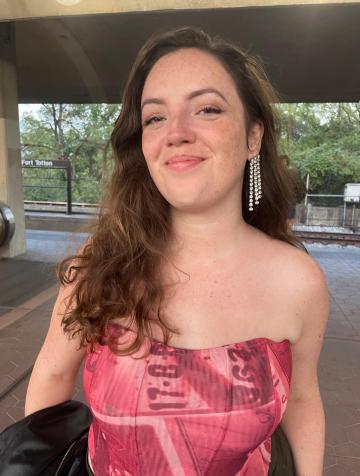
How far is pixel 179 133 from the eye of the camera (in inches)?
40.1

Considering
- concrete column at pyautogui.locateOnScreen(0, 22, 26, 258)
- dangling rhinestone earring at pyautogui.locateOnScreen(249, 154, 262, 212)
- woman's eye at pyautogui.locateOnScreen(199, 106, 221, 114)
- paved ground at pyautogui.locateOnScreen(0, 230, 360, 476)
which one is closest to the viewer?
woman's eye at pyautogui.locateOnScreen(199, 106, 221, 114)

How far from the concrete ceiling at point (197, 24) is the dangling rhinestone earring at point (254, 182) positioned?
2.94 metres

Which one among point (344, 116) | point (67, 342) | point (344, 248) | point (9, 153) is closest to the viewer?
point (67, 342)

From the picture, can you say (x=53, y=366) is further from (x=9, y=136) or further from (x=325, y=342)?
(x=9, y=136)

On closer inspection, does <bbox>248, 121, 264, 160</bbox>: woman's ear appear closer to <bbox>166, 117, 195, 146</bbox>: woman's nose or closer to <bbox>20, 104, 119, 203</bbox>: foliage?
<bbox>166, 117, 195, 146</bbox>: woman's nose

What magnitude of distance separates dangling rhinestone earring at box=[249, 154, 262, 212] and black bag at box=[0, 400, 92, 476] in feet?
2.72

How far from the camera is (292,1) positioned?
3.79 metres

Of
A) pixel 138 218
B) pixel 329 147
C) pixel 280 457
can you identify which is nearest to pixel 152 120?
pixel 138 218

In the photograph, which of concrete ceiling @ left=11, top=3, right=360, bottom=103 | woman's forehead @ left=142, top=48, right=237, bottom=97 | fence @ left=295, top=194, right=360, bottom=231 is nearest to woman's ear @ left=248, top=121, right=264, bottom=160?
woman's forehead @ left=142, top=48, right=237, bottom=97

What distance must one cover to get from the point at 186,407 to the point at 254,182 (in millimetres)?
723

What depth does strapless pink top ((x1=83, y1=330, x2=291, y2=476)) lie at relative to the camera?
3.09 ft

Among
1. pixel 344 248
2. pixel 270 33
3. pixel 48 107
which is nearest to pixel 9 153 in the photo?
pixel 48 107

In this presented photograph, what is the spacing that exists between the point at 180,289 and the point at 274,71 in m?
8.11

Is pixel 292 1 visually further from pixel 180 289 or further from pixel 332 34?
pixel 180 289
